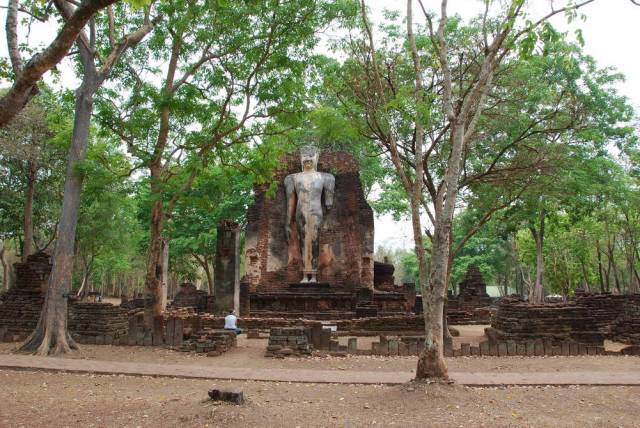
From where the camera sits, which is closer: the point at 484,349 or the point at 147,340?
the point at 484,349

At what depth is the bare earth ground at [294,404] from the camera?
5.86 m

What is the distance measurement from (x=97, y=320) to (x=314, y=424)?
948cm

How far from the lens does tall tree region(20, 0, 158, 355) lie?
11.0 m

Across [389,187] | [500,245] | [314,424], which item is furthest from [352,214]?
[500,245]

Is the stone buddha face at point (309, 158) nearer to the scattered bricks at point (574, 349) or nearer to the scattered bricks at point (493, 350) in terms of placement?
→ the scattered bricks at point (493, 350)

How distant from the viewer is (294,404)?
6672mm

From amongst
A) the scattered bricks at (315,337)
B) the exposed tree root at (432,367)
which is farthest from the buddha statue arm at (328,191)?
the exposed tree root at (432,367)

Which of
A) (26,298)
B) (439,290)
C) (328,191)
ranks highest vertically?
(328,191)

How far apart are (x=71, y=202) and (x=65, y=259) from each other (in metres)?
1.34

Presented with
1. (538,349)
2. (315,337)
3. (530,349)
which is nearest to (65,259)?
(315,337)

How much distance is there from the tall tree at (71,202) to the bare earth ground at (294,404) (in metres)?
2.56

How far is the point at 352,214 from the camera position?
21.7m

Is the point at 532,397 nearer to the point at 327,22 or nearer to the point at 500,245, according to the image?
the point at 327,22

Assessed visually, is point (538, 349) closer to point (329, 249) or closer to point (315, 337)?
point (315, 337)
